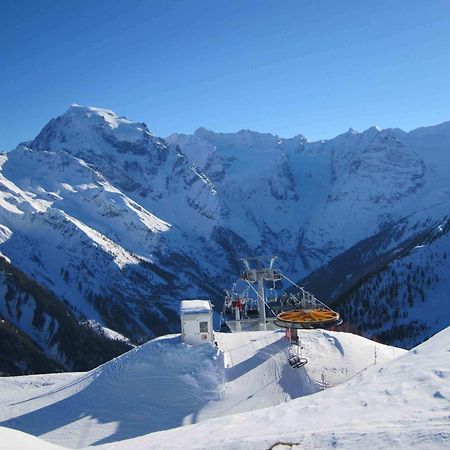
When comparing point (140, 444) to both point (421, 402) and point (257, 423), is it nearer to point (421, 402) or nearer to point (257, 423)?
point (257, 423)

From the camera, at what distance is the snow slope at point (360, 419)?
586 inches

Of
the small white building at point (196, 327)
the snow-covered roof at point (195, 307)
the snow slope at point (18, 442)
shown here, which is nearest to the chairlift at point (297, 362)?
the small white building at point (196, 327)

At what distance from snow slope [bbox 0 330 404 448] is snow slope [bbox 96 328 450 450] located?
13.3 meters

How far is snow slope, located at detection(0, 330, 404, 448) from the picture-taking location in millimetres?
33625

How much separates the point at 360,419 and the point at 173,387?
22226mm

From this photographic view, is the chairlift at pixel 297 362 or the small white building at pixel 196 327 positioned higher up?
the small white building at pixel 196 327

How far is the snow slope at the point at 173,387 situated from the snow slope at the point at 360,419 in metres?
13.3

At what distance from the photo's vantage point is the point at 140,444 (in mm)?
19609

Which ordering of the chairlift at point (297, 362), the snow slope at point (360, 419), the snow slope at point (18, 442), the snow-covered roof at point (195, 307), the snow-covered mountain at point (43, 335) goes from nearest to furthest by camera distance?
the snow slope at point (360, 419) → the snow slope at point (18, 442) → the chairlift at point (297, 362) → the snow-covered roof at point (195, 307) → the snow-covered mountain at point (43, 335)

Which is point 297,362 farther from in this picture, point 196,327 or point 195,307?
point 195,307

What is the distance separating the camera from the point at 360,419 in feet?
54.4

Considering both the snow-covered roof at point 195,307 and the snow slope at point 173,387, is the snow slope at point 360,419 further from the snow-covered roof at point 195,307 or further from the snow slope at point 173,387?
the snow-covered roof at point 195,307

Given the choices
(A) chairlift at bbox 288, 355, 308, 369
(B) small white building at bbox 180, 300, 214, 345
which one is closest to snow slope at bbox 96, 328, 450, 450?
(A) chairlift at bbox 288, 355, 308, 369

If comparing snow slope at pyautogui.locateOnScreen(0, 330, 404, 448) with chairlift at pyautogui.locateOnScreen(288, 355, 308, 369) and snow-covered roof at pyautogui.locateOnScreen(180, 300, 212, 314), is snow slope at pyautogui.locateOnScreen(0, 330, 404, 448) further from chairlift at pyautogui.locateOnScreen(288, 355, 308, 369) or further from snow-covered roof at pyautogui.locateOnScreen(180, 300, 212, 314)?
snow-covered roof at pyautogui.locateOnScreen(180, 300, 212, 314)
